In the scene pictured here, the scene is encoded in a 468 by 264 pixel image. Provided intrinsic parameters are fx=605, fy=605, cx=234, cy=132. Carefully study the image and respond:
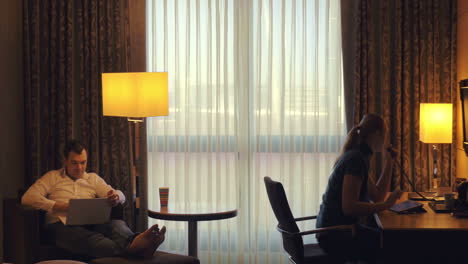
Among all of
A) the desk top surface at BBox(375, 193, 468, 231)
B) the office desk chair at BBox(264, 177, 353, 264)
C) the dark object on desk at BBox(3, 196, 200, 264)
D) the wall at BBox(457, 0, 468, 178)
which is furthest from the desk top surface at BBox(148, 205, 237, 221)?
the wall at BBox(457, 0, 468, 178)

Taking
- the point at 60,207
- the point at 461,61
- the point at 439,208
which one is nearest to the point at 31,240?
the point at 60,207

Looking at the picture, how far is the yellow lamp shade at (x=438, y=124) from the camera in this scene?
15.9 ft

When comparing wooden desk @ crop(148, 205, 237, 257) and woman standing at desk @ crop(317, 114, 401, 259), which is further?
wooden desk @ crop(148, 205, 237, 257)

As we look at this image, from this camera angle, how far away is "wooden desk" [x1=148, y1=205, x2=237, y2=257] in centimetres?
436

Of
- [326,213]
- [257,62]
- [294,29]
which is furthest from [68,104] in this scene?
[326,213]

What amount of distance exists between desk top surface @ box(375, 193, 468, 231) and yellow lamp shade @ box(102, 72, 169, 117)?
1.83 meters

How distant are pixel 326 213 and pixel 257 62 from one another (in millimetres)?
1976

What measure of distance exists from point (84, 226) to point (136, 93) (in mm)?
1073

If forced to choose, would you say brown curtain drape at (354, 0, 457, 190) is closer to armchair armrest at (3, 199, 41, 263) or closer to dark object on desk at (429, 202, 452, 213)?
dark object on desk at (429, 202, 452, 213)

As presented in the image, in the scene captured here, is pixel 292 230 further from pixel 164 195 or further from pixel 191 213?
pixel 164 195

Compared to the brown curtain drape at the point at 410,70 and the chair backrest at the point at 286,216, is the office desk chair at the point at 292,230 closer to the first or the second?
the chair backrest at the point at 286,216

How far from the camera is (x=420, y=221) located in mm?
3678

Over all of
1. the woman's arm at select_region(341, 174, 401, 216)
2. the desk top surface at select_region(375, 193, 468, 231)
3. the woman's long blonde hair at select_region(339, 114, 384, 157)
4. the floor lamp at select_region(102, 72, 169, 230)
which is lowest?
the desk top surface at select_region(375, 193, 468, 231)

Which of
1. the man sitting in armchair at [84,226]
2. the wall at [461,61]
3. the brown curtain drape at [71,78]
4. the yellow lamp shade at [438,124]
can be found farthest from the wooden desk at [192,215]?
the wall at [461,61]
